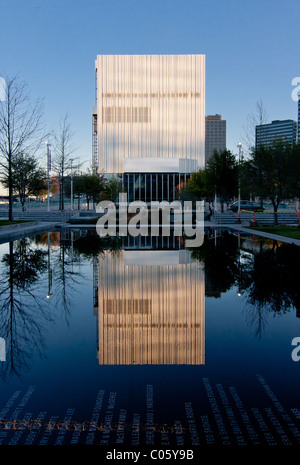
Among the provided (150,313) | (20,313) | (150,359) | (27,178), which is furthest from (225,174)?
(150,359)

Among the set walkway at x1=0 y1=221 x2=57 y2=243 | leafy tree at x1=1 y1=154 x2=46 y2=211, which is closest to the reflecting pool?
walkway at x1=0 y1=221 x2=57 y2=243

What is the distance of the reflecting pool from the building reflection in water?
0.08 ft

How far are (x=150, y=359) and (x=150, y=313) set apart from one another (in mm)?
2131

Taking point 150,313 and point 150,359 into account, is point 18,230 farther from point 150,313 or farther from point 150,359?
point 150,359

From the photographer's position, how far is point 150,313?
734cm

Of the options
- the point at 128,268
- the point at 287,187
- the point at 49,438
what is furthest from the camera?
the point at 287,187

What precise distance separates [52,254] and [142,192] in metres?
59.1

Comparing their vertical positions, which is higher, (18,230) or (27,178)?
(27,178)

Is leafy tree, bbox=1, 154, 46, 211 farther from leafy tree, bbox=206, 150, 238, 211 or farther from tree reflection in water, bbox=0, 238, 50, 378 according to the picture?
tree reflection in water, bbox=0, 238, 50, 378

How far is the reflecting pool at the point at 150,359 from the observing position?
11.8ft

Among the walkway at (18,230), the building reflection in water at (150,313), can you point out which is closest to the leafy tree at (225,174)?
the walkway at (18,230)

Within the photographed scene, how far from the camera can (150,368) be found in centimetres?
490
